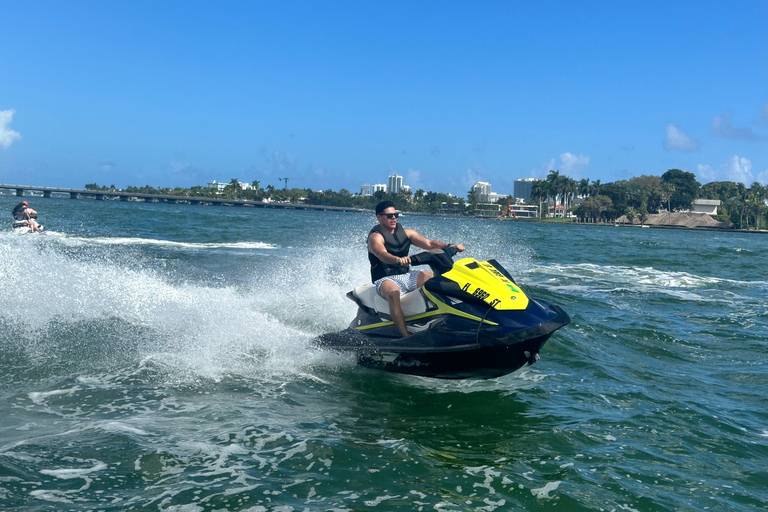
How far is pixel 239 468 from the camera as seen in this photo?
4.54 m

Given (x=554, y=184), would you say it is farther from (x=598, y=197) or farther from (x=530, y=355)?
(x=530, y=355)

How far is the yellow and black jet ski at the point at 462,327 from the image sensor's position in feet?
19.3

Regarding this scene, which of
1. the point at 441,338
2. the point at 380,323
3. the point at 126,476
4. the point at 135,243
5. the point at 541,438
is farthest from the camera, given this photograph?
the point at 135,243

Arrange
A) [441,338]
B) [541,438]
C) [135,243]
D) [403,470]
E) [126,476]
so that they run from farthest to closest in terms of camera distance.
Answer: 1. [135,243]
2. [441,338]
3. [541,438]
4. [403,470]
5. [126,476]

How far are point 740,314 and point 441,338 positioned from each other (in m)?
9.38

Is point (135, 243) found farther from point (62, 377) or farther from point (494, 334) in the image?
point (494, 334)

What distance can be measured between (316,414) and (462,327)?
155 cm

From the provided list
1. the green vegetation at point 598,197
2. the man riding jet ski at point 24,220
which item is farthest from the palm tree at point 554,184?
the man riding jet ski at point 24,220

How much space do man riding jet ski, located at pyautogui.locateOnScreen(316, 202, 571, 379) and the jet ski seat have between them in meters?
0.01

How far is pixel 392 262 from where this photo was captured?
6746 mm

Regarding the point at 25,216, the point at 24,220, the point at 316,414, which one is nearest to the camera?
the point at 316,414

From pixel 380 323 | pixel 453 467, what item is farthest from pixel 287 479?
pixel 380 323

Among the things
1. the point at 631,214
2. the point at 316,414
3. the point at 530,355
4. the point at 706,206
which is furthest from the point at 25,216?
the point at 706,206

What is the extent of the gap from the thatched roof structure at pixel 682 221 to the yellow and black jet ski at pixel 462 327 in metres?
134
